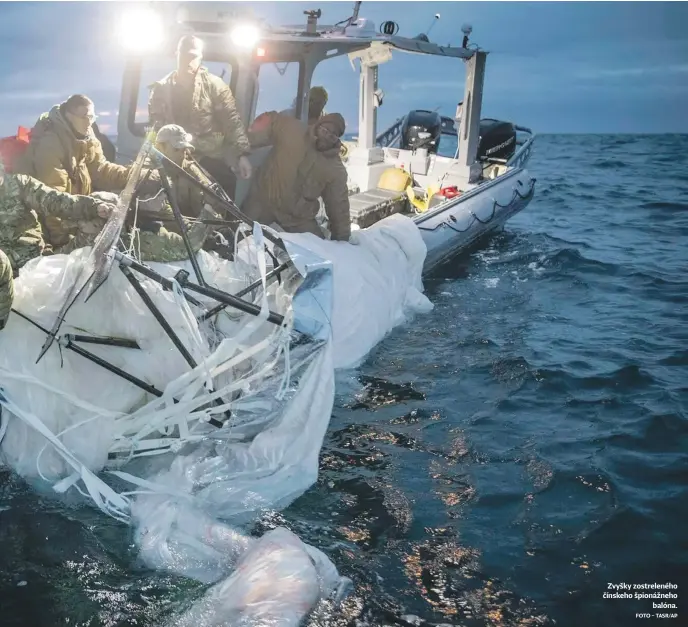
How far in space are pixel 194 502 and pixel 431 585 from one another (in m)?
1.53

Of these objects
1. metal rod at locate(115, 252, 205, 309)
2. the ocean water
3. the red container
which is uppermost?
the red container

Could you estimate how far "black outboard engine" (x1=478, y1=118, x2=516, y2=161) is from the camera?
13.4 m

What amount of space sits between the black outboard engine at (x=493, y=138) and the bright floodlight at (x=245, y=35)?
26.1ft

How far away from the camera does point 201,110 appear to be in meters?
6.06

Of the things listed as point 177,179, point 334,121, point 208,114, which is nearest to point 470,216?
point 334,121

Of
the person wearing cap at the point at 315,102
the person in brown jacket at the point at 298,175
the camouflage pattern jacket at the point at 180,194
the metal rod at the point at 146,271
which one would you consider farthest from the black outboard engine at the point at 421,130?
the metal rod at the point at 146,271

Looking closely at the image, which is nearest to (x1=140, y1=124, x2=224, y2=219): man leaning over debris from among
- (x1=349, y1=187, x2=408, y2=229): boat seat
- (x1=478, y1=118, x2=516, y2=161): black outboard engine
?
(x1=349, y1=187, x2=408, y2=229): boat seat

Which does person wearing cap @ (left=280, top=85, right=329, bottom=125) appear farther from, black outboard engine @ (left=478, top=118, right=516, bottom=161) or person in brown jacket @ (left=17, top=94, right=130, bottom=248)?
black outboard engine @ (left=478, top=118, right=516, bottom=161)

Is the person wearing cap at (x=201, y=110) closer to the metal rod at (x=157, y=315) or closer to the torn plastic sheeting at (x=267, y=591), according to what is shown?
the metal rod at (x=157, y=315)

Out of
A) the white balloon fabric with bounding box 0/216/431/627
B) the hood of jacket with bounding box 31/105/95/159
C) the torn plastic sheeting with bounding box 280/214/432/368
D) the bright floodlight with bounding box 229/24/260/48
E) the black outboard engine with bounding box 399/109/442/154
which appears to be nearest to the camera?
the white balloon fabric with bounding box 0/216/431/627

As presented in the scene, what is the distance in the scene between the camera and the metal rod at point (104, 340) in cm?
392

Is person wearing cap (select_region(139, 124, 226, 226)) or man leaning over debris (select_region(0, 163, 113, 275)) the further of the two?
person wearing cap (select_region(139, 124, 226, 226))

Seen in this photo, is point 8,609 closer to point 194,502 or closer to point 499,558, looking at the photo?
point 194,502

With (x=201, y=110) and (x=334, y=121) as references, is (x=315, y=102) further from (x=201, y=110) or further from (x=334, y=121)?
(x=201, y=110)
